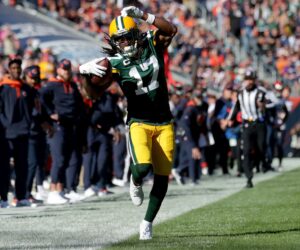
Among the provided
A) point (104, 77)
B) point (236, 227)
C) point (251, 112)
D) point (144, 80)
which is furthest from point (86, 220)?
point (251, 112)

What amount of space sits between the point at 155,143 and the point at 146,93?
470 millimetres

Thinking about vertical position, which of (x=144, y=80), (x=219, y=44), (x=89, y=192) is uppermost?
(x=144, y=80)

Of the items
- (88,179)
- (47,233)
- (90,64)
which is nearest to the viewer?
(90,64)

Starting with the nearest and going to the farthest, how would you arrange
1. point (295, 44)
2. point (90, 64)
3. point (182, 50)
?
1. point (90, 64)
2. point (182, 50)
3. point (295, 44)

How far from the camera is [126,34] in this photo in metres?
10.4

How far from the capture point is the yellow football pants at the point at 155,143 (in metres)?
10.5

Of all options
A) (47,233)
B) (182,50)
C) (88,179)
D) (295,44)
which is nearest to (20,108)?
(88,179)

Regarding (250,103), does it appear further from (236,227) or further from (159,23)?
(159,23)

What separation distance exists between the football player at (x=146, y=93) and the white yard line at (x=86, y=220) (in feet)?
2.15

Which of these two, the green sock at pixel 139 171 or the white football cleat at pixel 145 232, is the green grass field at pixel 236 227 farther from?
the green sock at pixel 139 171

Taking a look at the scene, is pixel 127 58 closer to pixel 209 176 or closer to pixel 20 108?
pixel 20 108

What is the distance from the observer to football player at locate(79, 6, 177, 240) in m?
10.5

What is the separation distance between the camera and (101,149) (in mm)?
17969

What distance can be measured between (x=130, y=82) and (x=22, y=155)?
4938 millimetres
